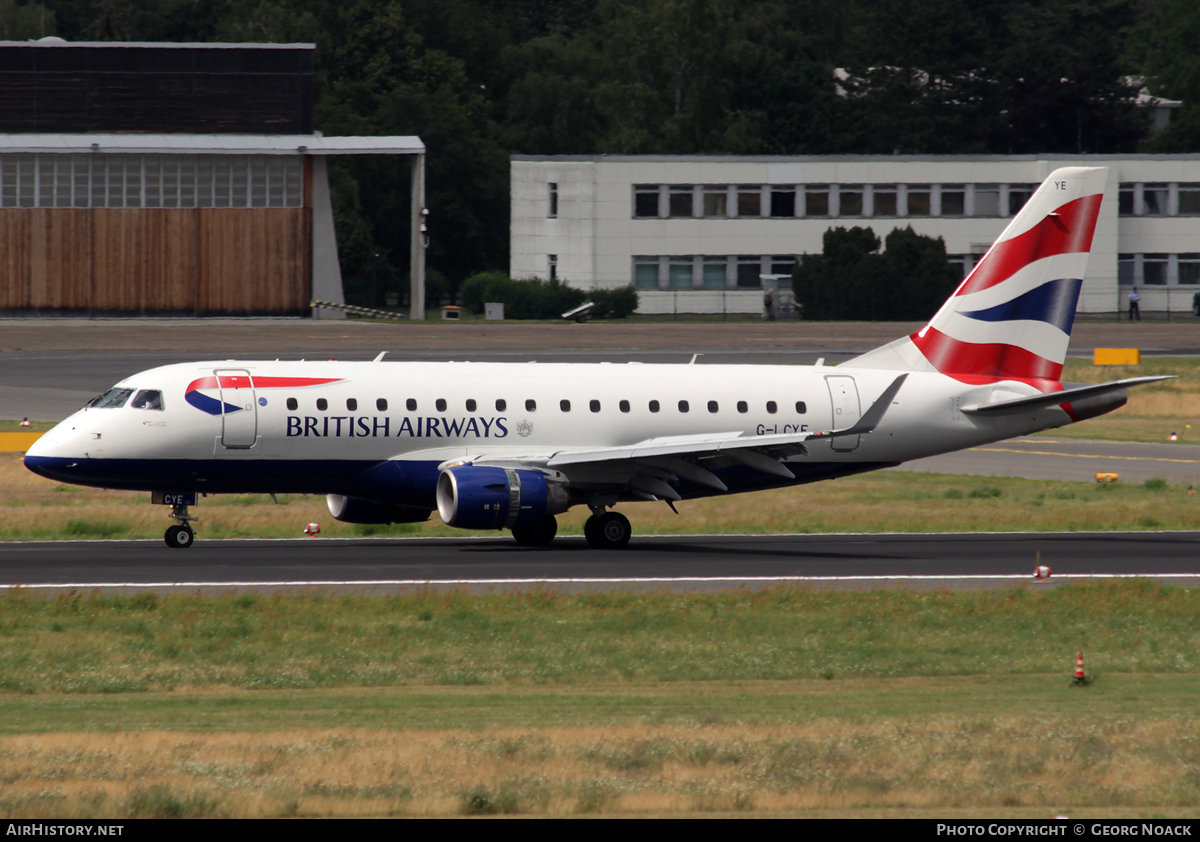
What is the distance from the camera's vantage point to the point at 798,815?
1465 centimetres

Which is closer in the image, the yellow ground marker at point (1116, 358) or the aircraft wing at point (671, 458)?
the aircraft wing at point (671, 458)

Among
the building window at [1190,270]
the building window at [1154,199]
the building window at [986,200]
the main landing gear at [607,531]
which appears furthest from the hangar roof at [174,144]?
the main landing gear at [607,531]

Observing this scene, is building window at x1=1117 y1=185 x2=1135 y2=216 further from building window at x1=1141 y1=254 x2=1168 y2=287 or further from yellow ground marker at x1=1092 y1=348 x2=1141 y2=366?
yellow ground marker at x1=1092 y1=348 x2=1141 y2=366

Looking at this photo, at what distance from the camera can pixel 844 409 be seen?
1481 inches

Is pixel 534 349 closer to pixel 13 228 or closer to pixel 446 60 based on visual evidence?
pixel 13 228

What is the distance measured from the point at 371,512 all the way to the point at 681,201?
87.9 m

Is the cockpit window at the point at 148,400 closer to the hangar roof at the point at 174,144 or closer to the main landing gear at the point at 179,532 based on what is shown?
the main landing gear at the point at 179,532

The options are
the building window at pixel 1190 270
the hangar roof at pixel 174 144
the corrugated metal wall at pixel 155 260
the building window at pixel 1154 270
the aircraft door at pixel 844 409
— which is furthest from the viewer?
the building window at pixel 1154 270

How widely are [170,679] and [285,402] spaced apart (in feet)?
41.9

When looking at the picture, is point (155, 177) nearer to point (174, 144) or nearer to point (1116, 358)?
point (174, 144)

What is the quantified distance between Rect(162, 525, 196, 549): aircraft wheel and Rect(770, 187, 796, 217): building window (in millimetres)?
92427

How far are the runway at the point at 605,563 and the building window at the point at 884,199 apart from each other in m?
A: 86.9

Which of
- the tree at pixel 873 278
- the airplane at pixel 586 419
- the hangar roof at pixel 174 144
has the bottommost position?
the airplane at pixel 586 419

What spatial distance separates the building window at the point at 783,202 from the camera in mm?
121938
